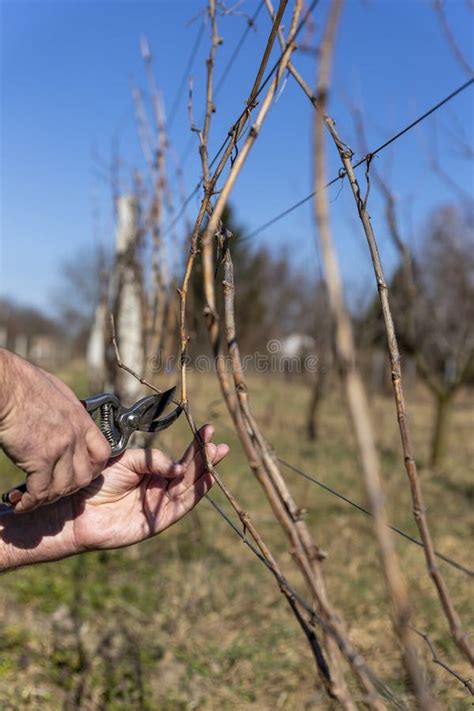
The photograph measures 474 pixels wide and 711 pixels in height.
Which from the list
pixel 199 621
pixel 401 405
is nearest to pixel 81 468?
pixel 401 405

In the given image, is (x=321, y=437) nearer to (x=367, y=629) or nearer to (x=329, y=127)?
(x=367, y=629)

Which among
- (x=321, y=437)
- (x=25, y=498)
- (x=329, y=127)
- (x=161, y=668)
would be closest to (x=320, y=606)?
(x=25, y=498)

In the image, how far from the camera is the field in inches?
122

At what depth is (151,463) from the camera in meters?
1.70

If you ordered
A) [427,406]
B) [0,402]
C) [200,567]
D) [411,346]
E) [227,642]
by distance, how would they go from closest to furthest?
[0,402] < [227,642] < [200,567] < [411,346] < [427,406]

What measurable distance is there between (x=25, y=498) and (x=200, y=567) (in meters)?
3.40

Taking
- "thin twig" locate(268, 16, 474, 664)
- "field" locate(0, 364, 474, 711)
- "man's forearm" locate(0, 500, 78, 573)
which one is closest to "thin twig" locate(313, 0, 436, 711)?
"thin twig" locate(268, 16, 474, 664)

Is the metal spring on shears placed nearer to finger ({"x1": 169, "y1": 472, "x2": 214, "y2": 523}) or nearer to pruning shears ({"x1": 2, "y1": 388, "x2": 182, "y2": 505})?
pruning shears ({"x1": 2, "y1": 388, "x2": 182, "y2": 505})

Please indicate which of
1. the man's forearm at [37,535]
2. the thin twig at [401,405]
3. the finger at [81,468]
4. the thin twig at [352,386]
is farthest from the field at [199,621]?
the thin twig at [352,386]

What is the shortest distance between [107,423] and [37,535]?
0.39 metres

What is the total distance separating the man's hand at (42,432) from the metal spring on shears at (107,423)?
225 mm

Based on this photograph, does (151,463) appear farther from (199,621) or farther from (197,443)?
(199,621)

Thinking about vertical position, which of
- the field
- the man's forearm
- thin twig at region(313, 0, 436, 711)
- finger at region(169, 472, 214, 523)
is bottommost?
the field

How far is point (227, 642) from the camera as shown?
371 centimetres
